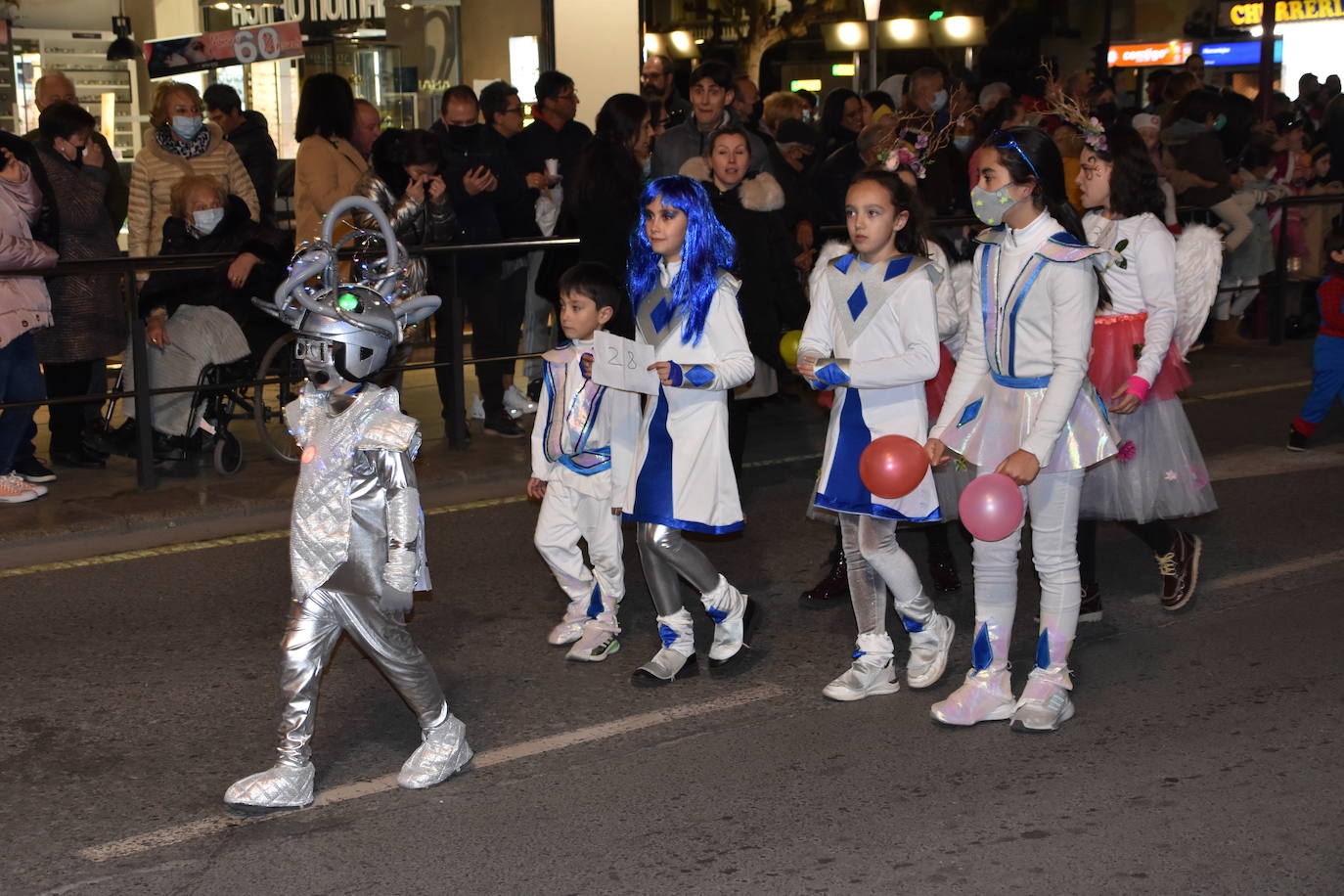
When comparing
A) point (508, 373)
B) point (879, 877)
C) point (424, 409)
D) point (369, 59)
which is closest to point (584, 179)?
point (508, 373)

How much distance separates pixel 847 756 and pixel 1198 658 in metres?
1.65

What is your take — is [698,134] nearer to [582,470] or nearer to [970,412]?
[582,470]

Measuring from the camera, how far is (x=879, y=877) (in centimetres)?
410

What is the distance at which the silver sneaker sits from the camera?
472 centimetres

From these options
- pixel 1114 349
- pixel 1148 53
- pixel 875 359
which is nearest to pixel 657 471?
pixel 875 359

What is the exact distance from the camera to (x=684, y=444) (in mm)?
5410

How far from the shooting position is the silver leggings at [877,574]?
5328mm

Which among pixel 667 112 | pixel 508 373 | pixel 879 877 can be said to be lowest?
pixel 879 877

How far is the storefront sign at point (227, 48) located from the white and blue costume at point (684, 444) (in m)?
9.41

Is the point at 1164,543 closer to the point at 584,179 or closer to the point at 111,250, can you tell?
the point at 584,179

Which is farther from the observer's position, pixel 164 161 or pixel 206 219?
pixel 164 161

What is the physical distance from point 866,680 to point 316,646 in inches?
74.9

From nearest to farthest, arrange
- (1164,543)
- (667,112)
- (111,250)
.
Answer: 1. (1164,543)
2. (111,250)
3. (667,112)

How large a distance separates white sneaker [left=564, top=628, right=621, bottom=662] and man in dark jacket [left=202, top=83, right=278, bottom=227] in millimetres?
6009
